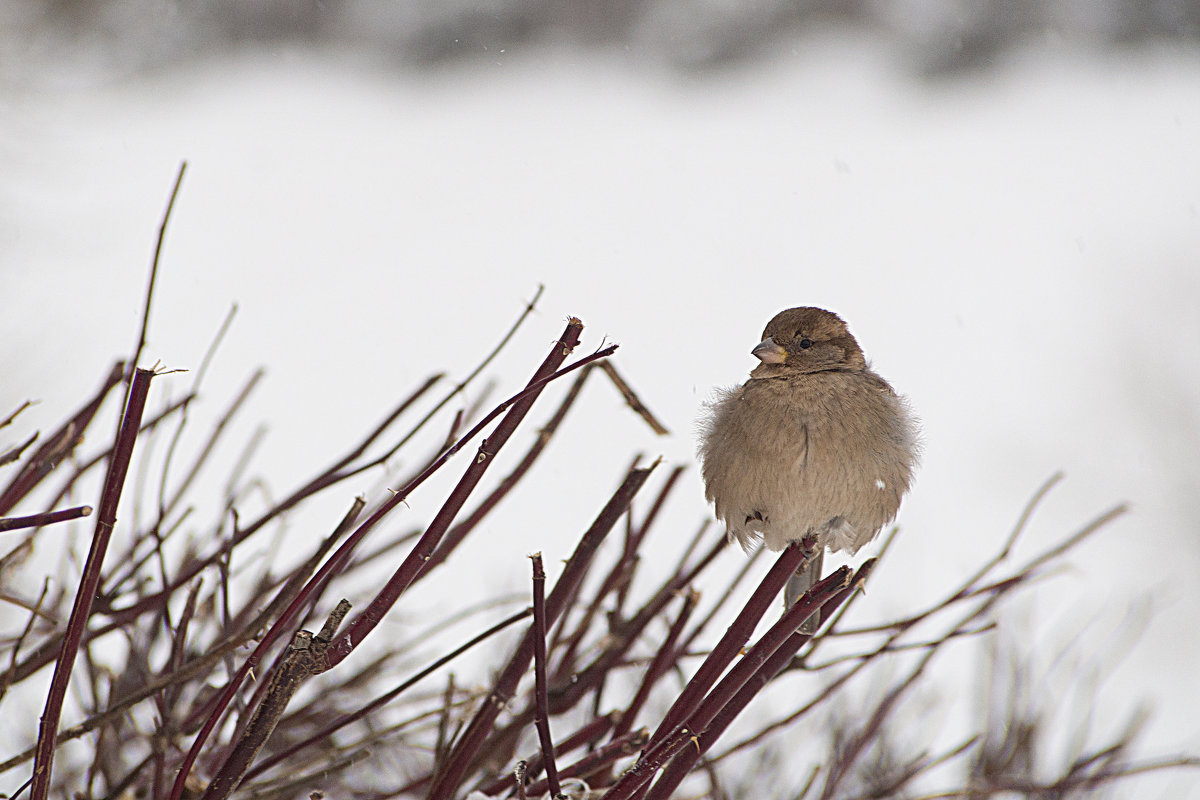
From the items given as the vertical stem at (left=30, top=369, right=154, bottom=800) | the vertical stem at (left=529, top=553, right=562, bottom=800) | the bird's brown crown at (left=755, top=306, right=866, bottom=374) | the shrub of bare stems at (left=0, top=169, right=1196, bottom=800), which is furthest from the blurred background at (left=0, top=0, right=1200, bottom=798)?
the vertical stem at (left=30, top=369, right=154, bottom=800)

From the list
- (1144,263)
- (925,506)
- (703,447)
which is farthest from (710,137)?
(703,447)

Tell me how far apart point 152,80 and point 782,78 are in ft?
7.56

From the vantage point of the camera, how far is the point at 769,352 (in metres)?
1.05

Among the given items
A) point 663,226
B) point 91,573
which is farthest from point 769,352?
point 663,226

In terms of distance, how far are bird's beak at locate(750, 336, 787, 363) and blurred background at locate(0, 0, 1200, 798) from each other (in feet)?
2.88

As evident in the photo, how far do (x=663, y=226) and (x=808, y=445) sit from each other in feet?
5.56

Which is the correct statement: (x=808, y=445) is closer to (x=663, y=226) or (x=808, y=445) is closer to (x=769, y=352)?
(x=769, y=352)

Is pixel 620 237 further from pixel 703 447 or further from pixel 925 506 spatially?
pixel 703 447

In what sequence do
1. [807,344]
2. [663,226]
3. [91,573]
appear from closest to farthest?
[91,573]
[807,344]
[663,226]

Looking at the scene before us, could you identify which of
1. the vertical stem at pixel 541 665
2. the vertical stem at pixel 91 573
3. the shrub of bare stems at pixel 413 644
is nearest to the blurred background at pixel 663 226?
the shrub of bare stems at pixel 413 644

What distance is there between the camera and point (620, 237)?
2.57 meters

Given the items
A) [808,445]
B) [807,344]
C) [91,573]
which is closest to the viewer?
[91,573]

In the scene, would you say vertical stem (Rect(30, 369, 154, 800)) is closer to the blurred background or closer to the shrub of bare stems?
the shrub of bare stems

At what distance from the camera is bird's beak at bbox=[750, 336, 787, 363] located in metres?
1.04
